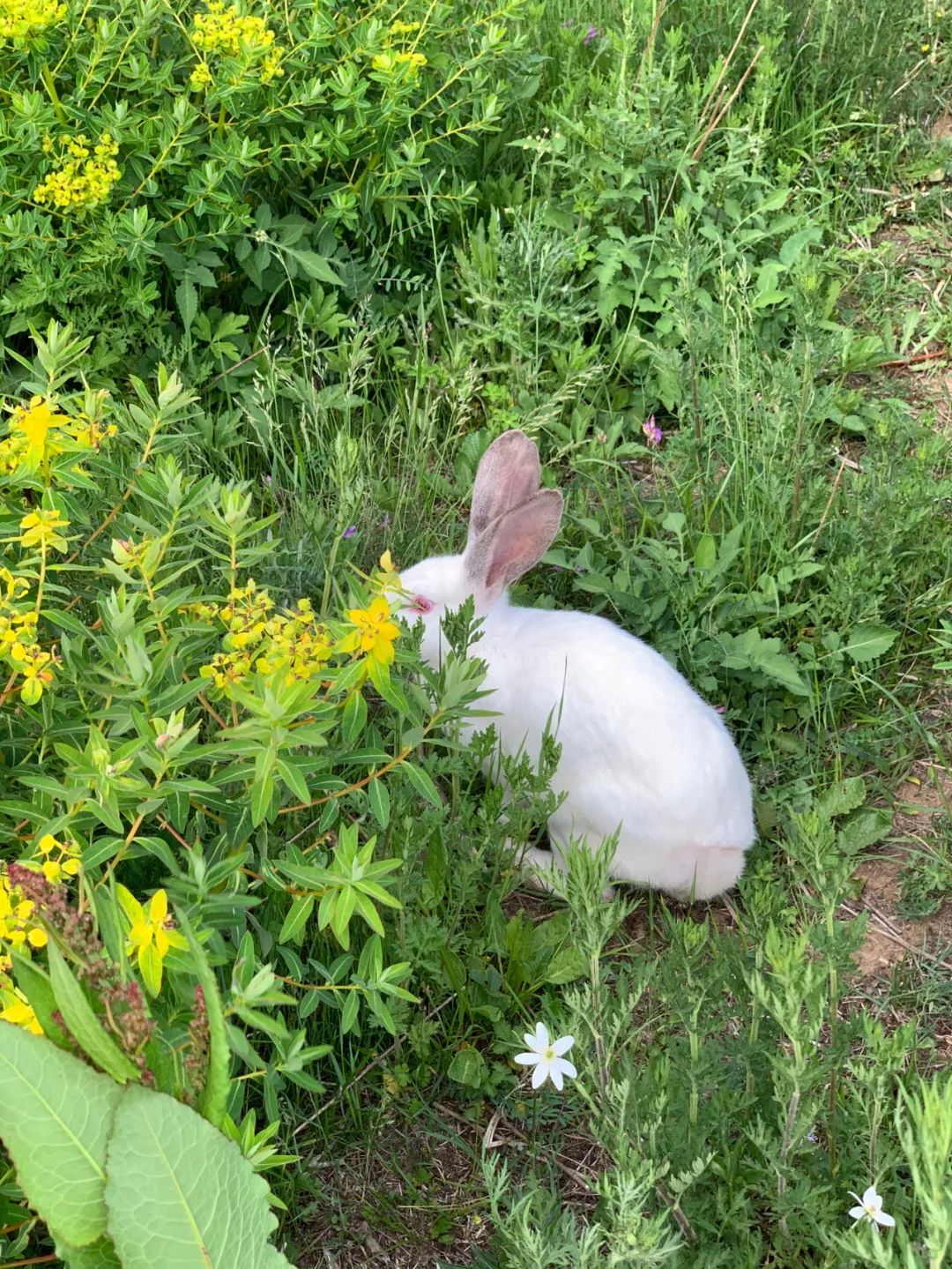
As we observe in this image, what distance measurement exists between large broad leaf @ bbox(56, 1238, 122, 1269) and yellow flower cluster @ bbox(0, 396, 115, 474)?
4.15 feet

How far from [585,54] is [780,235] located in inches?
43.6

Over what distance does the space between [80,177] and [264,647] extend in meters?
1.83

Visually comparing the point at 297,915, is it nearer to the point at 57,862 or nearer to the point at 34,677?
the point at 57,862

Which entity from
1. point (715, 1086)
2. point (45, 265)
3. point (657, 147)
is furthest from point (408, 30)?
point (715, 1086)

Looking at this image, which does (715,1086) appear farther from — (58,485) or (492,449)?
(58,485)

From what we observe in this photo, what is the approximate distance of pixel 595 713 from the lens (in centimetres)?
292

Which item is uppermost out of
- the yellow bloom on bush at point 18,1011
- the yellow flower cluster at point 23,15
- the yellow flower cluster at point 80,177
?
the yellow flower cluster at point 23,15

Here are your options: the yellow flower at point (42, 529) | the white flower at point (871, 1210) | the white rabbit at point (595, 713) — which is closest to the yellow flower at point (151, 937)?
the yellow flower at point (42, 529)

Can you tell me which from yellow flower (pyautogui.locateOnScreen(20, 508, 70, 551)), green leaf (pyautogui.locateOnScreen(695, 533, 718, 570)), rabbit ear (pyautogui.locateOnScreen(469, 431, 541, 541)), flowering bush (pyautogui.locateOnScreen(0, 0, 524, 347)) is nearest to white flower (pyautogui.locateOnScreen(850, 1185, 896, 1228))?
yellow flower (pyautogui.locateOnScreen(20, 508, 70, 551))

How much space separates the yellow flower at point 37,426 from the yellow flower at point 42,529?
0.39ft

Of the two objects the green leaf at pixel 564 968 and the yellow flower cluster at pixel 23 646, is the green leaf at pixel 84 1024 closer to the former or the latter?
the yellow flower cluster at pixel 23 646

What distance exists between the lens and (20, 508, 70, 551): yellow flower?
2121 millimetres

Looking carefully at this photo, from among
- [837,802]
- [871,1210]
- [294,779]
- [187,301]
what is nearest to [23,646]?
[294,779]

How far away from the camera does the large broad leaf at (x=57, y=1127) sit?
4.75 feet
